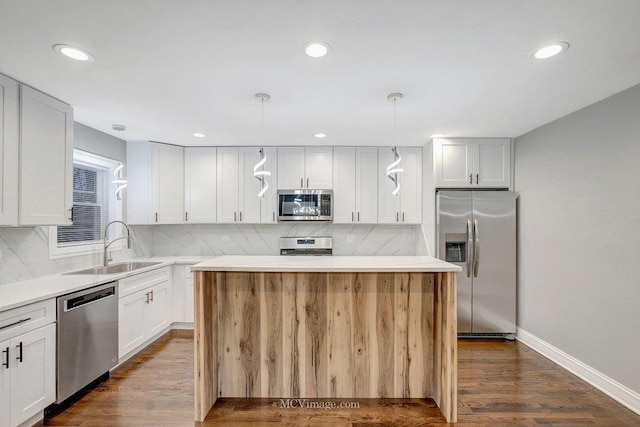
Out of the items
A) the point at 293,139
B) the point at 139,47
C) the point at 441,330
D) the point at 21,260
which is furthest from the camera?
the point at 293,139

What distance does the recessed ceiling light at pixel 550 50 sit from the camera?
1.87 metres

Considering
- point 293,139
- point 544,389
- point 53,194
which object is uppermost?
point 293,139

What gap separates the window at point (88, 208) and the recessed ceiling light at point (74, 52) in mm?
1744

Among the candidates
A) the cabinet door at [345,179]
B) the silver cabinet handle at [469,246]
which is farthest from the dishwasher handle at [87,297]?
the silver cabinet handle at [469,246]

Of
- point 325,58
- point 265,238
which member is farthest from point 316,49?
point 265,238

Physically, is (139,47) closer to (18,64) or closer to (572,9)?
(18,64)

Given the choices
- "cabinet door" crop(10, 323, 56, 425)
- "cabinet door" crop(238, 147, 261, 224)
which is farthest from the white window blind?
"cabinet door" crop(238, 147, 261, 224)

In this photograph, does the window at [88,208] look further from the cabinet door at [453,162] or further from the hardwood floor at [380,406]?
the cabinet door at [453,162]

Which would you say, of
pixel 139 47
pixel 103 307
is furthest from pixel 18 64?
pixel 103 307

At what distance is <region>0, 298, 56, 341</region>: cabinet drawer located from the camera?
6.48 ft

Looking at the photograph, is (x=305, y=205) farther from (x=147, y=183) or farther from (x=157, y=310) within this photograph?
(x=157, y=310)

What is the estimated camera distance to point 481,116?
3.15 metres

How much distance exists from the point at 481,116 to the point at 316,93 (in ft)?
5.68

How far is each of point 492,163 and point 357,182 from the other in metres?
1.71
